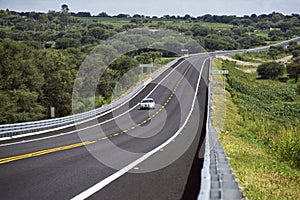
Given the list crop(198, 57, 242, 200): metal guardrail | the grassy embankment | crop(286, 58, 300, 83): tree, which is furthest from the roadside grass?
crop(198, 57, 242, 200): metal guardrail

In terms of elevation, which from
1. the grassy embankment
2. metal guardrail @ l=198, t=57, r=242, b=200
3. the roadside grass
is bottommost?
the grassy embankment

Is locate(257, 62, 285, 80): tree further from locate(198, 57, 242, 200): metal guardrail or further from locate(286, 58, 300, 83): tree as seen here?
locate(198, 57, 242, 200): metal guardrail

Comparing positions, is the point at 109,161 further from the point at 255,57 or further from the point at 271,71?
→ the point at 255,57

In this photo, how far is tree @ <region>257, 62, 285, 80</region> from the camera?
9194cm

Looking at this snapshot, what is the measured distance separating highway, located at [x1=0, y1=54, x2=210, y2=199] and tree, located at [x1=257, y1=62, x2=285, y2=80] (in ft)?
201

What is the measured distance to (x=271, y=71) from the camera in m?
91.8

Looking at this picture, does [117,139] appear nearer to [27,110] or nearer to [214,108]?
[214,108]

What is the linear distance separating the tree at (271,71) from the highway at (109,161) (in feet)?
201

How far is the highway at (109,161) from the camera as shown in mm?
11156

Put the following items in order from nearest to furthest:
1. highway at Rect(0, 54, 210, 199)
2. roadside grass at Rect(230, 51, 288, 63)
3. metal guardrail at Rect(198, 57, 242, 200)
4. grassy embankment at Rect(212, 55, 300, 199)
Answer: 1. metal guardrail at Rect(198, 57, 242, 200)
2. highway at Rect(0, 54, 210, 199)
3. grassy embankment at Rect(212, 55, 300, 199)
4. roadside grass at Rect(230, 51, 288, 63)

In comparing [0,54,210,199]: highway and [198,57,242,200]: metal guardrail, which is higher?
[198,57,242,200]: metal guardrail

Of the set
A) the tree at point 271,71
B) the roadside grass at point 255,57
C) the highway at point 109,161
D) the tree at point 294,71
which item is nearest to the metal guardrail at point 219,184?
the highway at point 109,161

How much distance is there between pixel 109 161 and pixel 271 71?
81409 millimetres

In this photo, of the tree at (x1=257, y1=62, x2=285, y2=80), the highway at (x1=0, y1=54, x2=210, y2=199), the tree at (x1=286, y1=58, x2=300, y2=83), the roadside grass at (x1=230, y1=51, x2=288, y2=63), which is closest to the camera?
the highway at (x1=0, y1=54, x2=210, y2=199)
